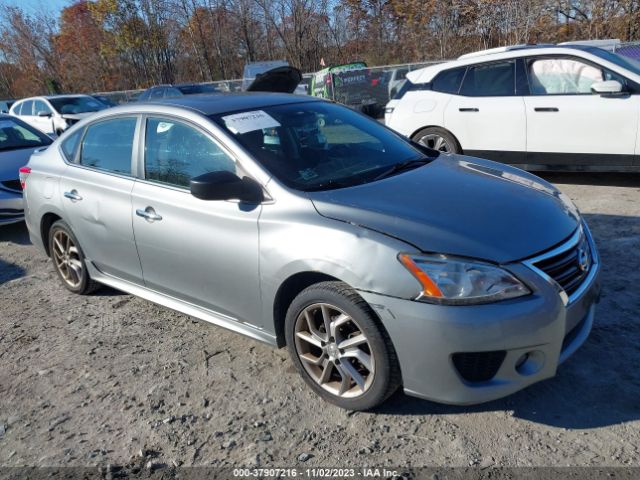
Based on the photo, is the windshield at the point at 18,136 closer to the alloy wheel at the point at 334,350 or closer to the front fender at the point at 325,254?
the front fender at the point at 325,254

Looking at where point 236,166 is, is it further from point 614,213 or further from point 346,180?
point 614,213

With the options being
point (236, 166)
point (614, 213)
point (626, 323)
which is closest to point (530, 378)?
point (626, 323)

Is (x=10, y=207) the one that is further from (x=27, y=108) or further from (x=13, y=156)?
(x=27, y=108)

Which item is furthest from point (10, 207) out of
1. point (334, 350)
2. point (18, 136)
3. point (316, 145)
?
point (334, 350)

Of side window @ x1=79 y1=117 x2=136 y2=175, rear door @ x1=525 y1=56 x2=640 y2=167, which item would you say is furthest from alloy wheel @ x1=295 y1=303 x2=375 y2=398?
rear door @ x1=525 y1=56 x2=640 y2=167

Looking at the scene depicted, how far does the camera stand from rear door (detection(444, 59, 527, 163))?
22.5ft

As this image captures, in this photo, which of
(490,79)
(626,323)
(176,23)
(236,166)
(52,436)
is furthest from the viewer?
(176,23)

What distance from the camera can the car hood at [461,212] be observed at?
8.68 ft

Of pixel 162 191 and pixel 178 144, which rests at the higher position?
pixel 178 144

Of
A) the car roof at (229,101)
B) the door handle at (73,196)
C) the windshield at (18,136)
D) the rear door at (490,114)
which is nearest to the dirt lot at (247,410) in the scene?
the door handle at (73,196)

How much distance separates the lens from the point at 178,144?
145 inches

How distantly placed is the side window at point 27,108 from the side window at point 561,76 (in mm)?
13354

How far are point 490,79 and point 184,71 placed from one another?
3182 cm

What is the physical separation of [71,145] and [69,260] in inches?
38.3
